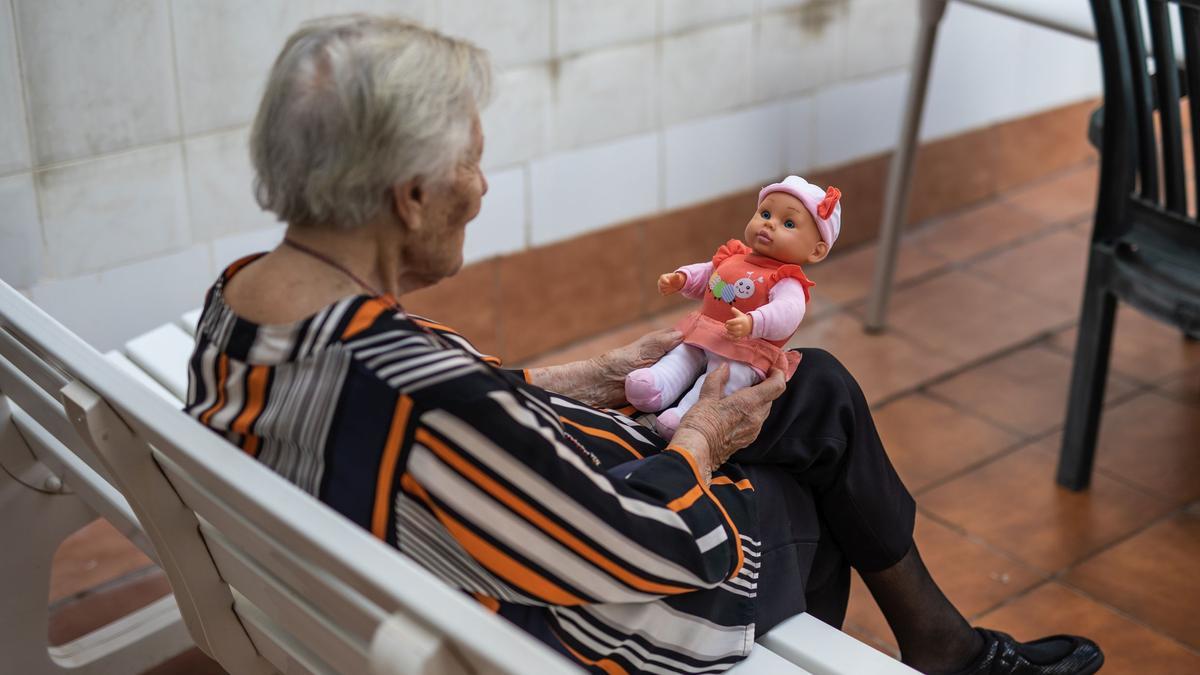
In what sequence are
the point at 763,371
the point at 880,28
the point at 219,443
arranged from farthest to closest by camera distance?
the point at 880,28 → the point at 763,371 → the point at 219,443

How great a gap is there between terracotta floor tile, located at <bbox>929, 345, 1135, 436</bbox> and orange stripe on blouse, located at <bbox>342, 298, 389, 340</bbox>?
Result: 7.41 feet

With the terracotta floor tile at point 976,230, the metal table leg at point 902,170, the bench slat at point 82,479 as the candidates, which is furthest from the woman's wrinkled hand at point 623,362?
the terracotta floor tile at point 976,230

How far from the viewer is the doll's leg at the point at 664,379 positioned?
188 centimetres

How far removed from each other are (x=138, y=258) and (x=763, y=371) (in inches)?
58.3

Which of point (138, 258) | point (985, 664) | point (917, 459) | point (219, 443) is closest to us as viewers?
point (219, 443)

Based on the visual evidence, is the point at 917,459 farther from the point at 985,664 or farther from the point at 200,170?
the point at 200,170

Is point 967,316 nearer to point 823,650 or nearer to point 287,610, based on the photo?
point 823,650

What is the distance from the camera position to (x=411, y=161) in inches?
53.9

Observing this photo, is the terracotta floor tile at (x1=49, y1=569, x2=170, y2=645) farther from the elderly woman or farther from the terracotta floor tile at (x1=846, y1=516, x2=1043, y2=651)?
the terracotta floor tile at (x1=846, y1=516, x2=1043, y2=651)

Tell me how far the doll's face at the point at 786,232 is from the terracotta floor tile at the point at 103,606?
58.4 inches

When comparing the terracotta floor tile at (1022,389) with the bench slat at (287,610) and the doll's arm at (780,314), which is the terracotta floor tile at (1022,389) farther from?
the bench slat at (287,610)

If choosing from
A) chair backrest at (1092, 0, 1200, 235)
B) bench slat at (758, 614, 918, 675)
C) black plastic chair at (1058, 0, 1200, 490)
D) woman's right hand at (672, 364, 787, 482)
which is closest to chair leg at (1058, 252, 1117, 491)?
black plastic chair at (1058, 0, 1200, 490)

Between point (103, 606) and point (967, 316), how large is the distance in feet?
8.09

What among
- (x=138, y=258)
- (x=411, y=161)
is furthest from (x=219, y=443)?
(x=138, y=258)
